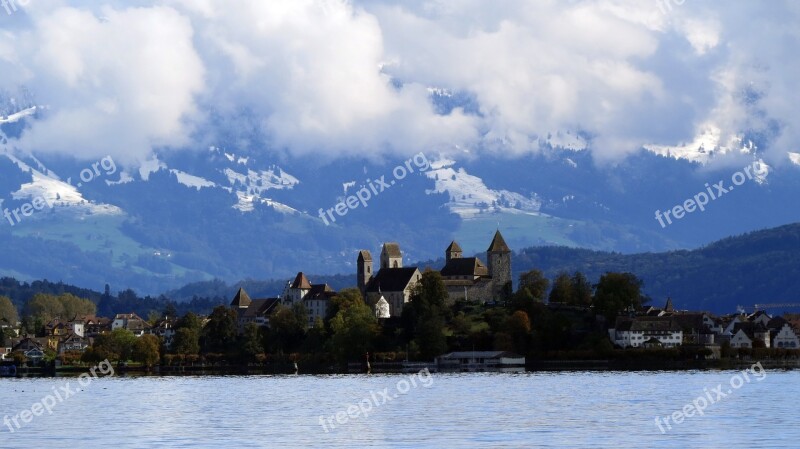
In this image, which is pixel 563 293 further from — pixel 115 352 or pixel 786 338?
pixel 115 352

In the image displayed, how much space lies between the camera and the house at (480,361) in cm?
16575

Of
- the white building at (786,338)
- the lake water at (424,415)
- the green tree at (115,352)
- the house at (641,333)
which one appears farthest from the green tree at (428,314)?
the lake water at (424,415)

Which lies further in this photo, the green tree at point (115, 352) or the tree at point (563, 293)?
the green tree at point (115, 352)

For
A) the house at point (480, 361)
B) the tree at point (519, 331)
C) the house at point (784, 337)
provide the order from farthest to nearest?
the house at point (784, 337) → the tree at point (519, 331) → the house at point (480, 361)

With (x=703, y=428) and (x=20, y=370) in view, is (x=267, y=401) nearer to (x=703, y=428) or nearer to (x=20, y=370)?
(x=703, y=428)

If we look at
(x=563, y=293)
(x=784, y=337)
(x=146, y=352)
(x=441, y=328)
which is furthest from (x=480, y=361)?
(x=784, y=337)

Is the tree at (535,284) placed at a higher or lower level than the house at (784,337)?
higher

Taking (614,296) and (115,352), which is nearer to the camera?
(614,296)

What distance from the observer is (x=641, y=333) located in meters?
175

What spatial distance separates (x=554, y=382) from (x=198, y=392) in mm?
26081

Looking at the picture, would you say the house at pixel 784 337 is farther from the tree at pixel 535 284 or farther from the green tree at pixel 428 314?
the green tree at pixel 428 314

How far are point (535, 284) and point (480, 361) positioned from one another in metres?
21.6

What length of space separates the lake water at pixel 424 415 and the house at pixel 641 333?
167 feet

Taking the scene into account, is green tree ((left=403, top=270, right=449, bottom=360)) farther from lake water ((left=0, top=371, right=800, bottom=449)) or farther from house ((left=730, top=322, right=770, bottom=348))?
lake water ((left=0, top=371, right=800, bottom=449))
